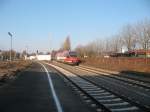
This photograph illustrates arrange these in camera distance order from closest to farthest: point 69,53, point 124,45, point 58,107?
point 58,107, point 69,53, point 124,45

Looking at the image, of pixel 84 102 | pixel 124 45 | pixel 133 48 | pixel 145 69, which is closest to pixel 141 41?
pixel 133 48

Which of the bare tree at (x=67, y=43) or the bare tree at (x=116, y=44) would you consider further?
the bare tree at (x=67, y=43)

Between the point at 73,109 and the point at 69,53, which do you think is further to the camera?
the point at 69,53

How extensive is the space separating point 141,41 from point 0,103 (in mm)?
63591

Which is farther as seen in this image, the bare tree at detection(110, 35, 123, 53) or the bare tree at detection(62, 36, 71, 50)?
the bare tree at detection(62, 36, 71, 50)

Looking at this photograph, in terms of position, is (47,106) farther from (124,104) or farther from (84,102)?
(124,104)

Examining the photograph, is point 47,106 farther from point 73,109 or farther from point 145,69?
point 145,69

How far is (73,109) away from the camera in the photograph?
42.7 feet

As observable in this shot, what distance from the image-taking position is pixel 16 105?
14.0 meters

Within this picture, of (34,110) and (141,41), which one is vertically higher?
(141,41)

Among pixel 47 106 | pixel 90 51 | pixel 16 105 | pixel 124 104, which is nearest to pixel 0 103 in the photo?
pixel 16 105

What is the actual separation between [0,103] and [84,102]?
3.45m

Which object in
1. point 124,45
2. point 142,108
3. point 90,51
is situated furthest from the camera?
point 90,51

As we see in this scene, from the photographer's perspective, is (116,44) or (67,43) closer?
(116,44)
